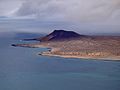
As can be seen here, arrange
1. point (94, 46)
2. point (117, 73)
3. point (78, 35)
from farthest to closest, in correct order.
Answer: point (78, 35)
point (94, 46)
point (117, 73)

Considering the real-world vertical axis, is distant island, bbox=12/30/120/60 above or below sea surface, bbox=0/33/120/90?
above

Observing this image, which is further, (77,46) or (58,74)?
(77,46)

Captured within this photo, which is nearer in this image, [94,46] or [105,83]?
[105,83]

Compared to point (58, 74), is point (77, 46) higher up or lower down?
higher up

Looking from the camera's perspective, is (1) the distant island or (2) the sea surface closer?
(2) the sea surface

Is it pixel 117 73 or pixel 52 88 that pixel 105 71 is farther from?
pixel 52 88

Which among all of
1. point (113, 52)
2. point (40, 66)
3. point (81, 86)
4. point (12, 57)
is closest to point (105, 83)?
point (81, 86)

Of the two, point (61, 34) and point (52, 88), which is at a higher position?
point (61, 34)
